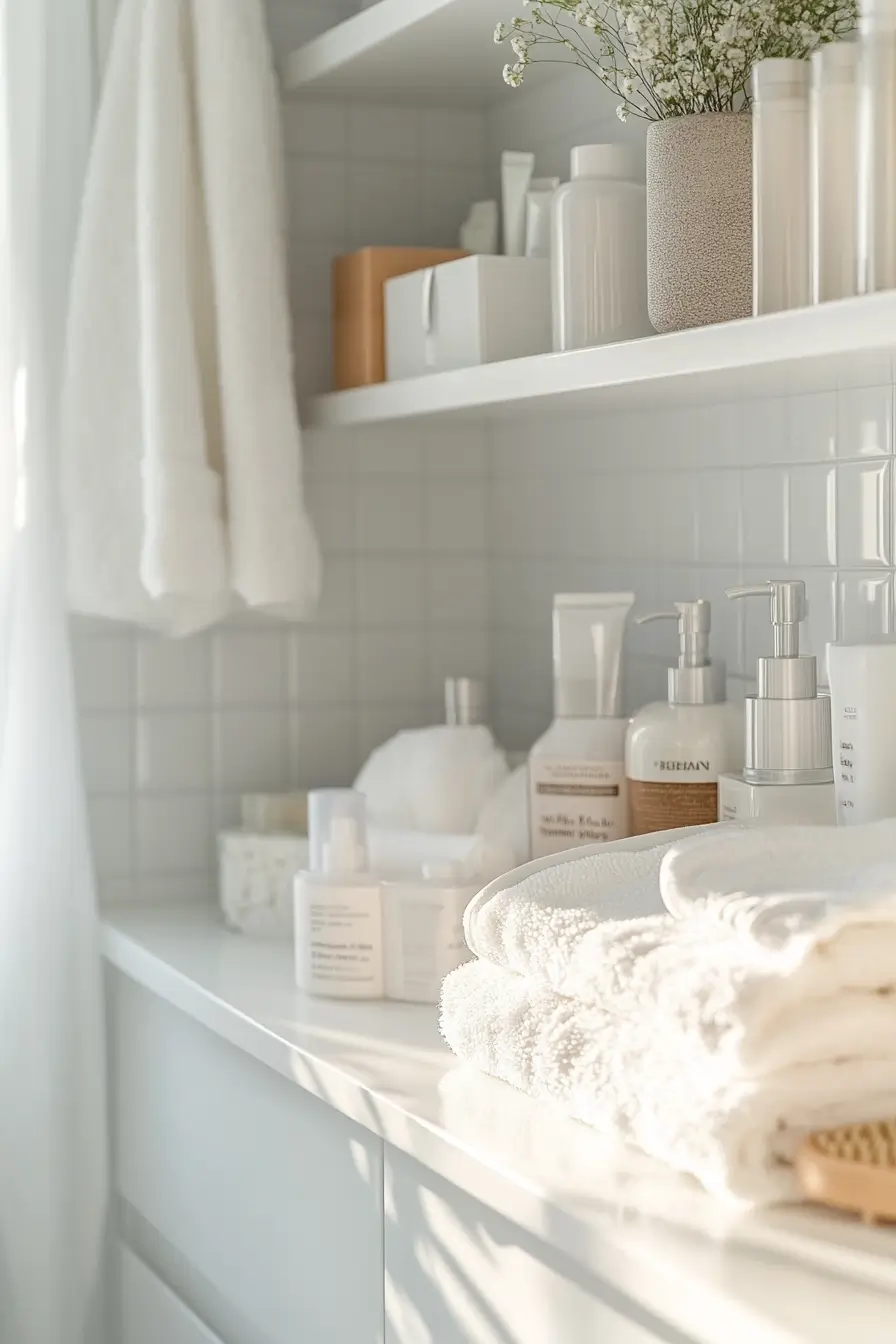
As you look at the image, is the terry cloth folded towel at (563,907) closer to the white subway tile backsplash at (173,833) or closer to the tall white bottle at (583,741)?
the tall white bottle at (583,741)

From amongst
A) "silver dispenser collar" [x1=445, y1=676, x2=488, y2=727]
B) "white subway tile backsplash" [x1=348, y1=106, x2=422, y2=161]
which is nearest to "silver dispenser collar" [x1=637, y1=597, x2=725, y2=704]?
"silver dispenser collar" [x1=445, y1=676, x2=488, y2=727]

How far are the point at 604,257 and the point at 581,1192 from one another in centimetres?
66

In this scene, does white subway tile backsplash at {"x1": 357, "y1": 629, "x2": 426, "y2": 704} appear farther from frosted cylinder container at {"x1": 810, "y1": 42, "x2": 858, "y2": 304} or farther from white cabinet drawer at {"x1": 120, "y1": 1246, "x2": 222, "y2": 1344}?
frosted cylinder container at {"x1": 810, "y1": 42, "x2": 858, "y2": 304}

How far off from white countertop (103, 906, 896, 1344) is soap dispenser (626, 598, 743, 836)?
22cm

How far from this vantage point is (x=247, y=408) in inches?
63.2

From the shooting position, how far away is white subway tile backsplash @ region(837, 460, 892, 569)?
128 centimetres

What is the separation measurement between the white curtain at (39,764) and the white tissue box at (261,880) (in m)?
0.16

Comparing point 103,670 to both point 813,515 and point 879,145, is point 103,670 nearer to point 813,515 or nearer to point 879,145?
point 813,515

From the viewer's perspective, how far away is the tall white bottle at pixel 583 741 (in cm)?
130

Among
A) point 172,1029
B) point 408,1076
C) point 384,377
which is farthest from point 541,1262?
point 384,377

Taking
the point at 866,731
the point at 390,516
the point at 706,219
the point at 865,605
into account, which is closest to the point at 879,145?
the point at 706,219

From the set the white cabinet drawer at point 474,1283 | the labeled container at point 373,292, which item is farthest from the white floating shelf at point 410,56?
the white cabinet drawer at point 474,1283

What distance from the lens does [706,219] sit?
3.66 ft

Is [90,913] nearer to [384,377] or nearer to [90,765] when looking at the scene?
[90,765]
